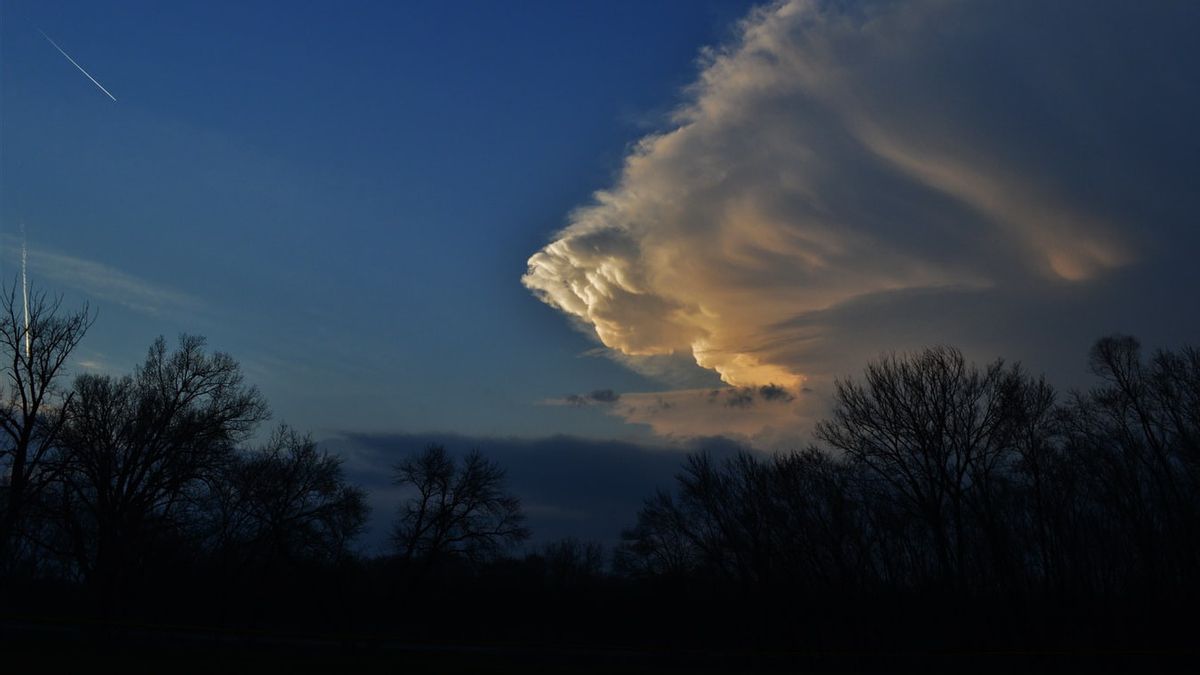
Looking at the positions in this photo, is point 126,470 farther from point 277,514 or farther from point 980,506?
point 980,506

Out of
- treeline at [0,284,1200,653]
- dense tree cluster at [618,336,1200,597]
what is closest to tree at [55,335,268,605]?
treeline at [0,284,1200,653]

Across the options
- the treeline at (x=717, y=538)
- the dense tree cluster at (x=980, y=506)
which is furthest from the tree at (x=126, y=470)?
the dense tree cluster at (x=980, y=506)

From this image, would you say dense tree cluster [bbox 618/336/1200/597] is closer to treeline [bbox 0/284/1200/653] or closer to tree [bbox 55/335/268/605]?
treeline [bbox 0/284/1200/653]

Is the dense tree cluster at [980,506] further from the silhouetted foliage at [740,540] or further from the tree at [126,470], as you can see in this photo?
the tree at [126,470]

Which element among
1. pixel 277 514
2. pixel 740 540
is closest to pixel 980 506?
pixel 740 540

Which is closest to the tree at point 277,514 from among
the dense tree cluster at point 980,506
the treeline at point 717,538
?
the treeline at point 717,538

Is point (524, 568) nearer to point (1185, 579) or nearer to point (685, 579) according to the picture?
point (685, 579)

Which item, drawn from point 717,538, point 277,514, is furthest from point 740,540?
point 277,514

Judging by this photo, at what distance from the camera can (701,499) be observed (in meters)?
58.4

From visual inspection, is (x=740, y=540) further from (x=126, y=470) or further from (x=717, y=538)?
(x=126, y=470)

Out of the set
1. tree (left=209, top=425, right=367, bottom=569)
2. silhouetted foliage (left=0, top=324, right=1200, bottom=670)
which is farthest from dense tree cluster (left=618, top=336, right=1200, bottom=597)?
tree (left=209, top=425, right=367, bottom=569)

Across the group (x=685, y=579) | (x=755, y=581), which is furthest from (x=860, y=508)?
(x=685, y=579)

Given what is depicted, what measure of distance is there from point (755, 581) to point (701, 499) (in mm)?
7490

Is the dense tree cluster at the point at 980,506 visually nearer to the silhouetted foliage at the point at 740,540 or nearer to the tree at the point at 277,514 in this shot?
the silhouetted foliage at the point at 740,540
